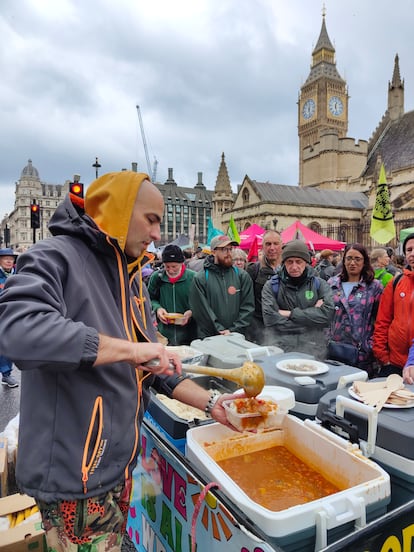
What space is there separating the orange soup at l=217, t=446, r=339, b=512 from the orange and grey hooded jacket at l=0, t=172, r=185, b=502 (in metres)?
0.53

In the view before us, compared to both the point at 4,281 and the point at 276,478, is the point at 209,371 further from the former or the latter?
the point at 4,281

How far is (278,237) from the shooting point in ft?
16.8

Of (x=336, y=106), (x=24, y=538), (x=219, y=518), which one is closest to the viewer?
(x=219, y=518)

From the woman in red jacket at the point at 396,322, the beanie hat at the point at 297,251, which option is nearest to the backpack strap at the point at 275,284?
the beanie hat at the point at 297,251

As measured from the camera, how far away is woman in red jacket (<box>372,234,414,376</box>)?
3.27 meters

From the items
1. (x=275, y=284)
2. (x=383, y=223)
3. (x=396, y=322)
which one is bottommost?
(x=396, y=322)

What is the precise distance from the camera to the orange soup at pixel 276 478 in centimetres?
150

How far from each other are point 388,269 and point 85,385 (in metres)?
7.21

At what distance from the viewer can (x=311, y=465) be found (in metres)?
1.72

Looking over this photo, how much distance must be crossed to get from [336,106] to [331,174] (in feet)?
84.6

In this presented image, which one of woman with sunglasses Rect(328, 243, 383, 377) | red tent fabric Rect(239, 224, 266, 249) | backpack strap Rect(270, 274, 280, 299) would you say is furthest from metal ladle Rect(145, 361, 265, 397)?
red tent fabric Rect(239, 224, 266, 249)

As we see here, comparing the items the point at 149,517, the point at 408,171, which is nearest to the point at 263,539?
the point at 149,517

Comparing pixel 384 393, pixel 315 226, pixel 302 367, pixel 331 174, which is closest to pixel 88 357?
pixel 384 393

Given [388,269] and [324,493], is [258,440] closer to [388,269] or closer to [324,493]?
[324,493]
